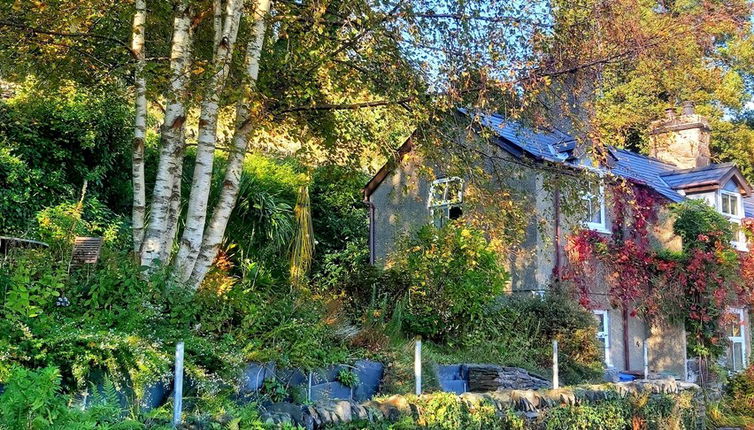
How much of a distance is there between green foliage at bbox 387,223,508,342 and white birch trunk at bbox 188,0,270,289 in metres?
3.89

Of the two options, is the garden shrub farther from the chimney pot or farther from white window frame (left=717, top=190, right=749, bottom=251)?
the chimney pot

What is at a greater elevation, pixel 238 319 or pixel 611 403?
pixel 238 319

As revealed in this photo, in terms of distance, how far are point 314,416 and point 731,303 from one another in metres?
12.9

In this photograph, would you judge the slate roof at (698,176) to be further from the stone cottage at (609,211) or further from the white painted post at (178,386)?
the white painted post at (178,386)

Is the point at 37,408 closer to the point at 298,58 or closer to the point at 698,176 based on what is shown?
the point at 298,58

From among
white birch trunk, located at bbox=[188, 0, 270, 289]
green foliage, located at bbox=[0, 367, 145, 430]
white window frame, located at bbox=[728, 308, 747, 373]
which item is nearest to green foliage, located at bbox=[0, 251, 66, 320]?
white birch trunk, located at bbox=[188, 0, 270, 289]

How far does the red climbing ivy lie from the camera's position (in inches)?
572

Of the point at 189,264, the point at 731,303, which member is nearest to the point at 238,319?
the point at 189,264

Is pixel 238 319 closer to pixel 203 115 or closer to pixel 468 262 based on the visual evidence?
pixel 203 115

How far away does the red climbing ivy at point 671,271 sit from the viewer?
14523 millimetres

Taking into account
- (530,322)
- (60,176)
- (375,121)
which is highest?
(375,121)

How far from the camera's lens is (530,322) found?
12.1 meters

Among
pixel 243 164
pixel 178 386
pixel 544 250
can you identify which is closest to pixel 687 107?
pixel 544 250

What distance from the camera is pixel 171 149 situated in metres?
7.21
